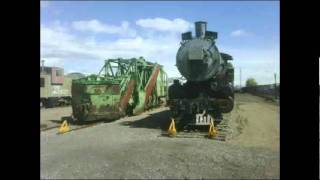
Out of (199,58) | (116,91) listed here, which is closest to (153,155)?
(199,58)

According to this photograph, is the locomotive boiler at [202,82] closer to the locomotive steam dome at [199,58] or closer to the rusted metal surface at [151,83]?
the locomotive steam dome at [199,58]

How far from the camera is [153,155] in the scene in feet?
32.8

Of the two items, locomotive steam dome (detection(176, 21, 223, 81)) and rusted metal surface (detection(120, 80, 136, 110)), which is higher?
locomotive steam dome (detection(176, 21, 223, 81))

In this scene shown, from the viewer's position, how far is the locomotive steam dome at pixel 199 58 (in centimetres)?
1485

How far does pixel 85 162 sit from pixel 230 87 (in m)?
7.79

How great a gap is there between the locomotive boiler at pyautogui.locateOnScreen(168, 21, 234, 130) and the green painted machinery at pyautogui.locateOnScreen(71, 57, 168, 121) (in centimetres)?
389

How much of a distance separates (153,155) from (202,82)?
251 inches

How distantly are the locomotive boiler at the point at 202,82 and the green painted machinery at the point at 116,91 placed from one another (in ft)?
12.7

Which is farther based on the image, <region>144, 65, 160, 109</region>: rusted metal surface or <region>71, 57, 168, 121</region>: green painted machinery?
<region>144, 65, 160, 109</region>: rusted metal surface

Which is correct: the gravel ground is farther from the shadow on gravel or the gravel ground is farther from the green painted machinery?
the green painted machinery

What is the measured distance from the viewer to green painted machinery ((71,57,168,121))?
18031 mm

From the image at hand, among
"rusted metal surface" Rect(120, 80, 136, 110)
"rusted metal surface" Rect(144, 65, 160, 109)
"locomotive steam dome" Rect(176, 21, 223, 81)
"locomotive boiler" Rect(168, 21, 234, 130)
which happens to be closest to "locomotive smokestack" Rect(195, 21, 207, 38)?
"locomotive boiler" Rect(168, 21, 234, 130)
